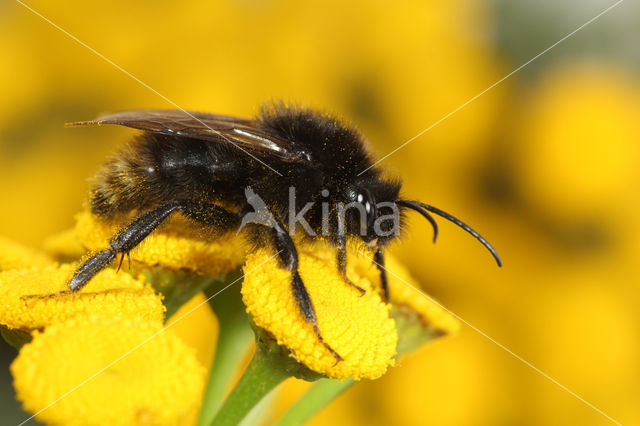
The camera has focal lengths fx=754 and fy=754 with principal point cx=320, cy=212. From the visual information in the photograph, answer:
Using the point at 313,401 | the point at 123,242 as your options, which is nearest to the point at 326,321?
the point at 313,401

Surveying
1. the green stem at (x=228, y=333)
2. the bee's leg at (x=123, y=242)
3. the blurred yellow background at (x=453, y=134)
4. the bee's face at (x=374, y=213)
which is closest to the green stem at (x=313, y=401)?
the green stem at (x=228, y=333)

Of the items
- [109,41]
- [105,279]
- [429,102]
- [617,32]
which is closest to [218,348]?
[105,279]

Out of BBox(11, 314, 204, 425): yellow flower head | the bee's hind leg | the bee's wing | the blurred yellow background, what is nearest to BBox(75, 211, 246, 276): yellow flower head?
the bee's hind leg

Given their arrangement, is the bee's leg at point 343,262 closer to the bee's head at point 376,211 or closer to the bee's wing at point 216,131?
the bee's head at point 376,211

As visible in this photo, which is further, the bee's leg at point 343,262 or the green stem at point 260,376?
the bee's leg at point 343,262

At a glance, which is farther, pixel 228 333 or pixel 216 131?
pixel 228 333

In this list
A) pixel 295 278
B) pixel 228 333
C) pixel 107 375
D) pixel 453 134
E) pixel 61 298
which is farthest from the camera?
pixel 453 134

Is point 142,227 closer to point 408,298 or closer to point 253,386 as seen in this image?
point 253,386
